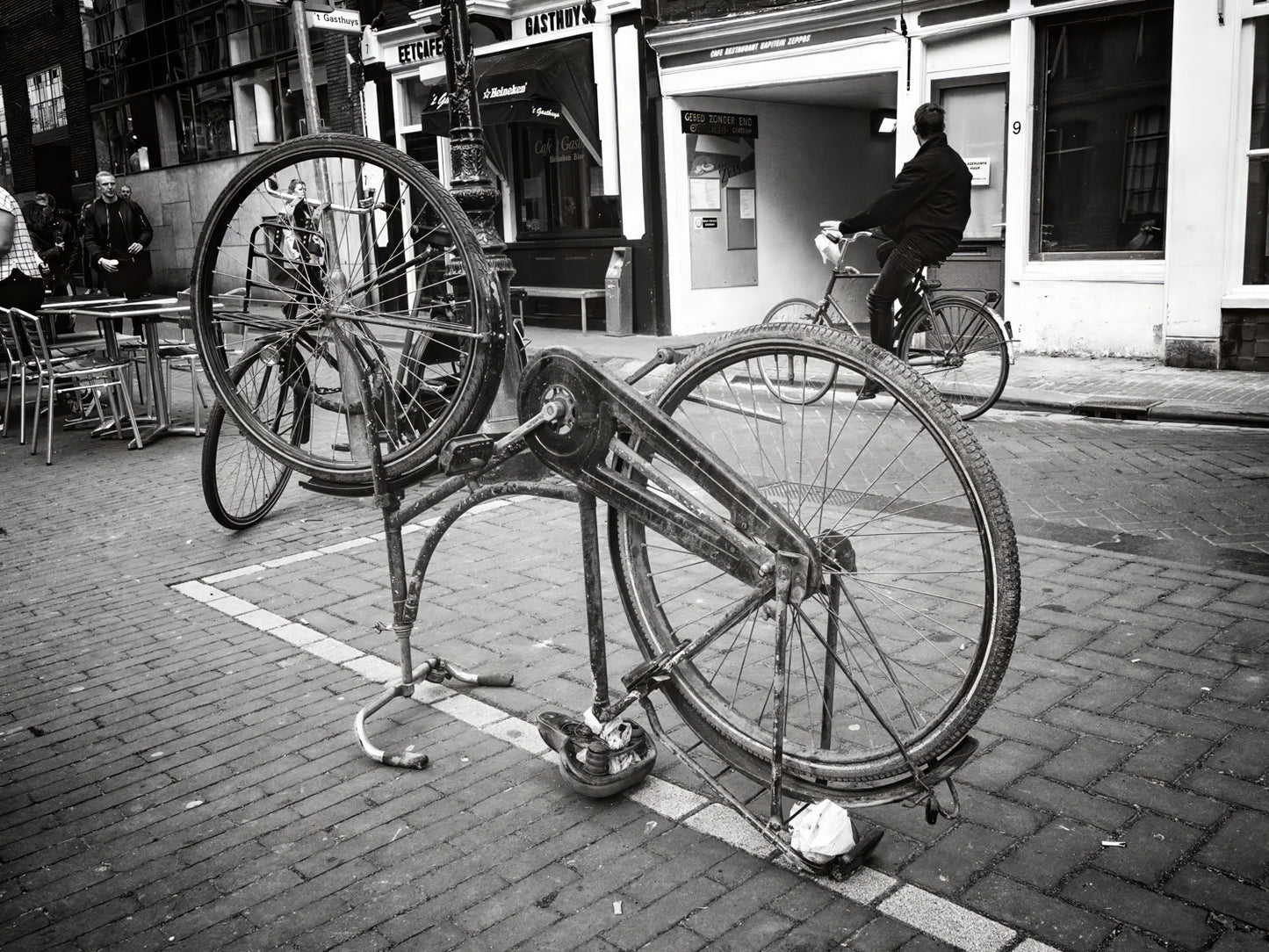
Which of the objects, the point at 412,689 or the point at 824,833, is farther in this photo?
the point at 412,689

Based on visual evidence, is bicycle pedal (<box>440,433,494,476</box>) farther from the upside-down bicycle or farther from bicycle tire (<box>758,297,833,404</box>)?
bicycle tire (<box>758,297,833,404</box>)

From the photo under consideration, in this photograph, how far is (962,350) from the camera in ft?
29.3

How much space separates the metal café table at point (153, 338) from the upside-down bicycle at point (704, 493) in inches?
182

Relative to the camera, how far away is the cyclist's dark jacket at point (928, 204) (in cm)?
917

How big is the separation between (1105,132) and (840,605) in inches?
377

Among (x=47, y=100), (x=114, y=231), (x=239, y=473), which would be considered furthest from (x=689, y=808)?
(x=47, y=100)

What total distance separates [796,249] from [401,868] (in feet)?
47.7

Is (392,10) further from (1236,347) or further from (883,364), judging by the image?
(883,364)

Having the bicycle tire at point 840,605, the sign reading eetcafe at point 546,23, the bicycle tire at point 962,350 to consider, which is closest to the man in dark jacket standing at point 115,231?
the sign reading eetcafe at point 546,23

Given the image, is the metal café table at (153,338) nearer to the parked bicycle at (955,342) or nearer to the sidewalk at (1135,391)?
the sidewalk at (1135,391)

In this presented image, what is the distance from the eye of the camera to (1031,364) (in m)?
11.2

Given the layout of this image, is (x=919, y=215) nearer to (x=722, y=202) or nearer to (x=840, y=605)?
(x=722, y=202)

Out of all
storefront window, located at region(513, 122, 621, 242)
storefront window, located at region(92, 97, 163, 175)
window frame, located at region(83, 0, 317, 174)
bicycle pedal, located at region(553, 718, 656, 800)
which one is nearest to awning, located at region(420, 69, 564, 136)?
storefront window, located at region(513, 122, 621, 242)

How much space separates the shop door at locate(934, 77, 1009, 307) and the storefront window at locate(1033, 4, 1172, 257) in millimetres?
526
